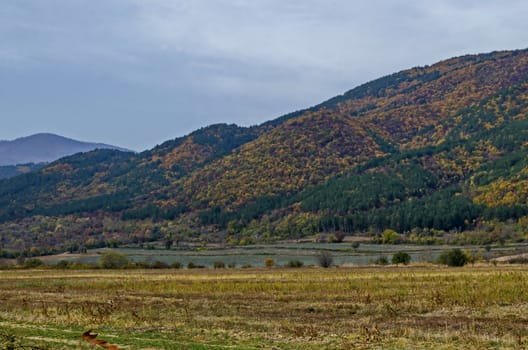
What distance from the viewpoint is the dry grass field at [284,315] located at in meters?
24.4

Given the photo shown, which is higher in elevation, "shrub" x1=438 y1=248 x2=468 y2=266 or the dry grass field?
the dry grass field

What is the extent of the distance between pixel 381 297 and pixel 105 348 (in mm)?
20874

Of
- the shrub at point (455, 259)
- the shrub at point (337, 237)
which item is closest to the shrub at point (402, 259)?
the shrub at point (455, 259)

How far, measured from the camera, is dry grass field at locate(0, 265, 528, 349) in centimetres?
2439

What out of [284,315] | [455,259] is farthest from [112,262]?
[284,315]

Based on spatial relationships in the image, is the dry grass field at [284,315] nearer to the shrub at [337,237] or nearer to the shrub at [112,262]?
the shrub at [112,262]

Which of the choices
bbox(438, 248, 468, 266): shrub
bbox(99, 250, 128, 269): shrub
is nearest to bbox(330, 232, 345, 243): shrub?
bbox(99, 250, 128, 269): shrub

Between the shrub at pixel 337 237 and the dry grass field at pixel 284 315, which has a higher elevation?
the dry grass field at pixel 284 315

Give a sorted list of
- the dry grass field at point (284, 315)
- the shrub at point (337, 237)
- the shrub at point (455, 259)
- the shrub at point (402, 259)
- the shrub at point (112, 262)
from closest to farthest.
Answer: the dry grass field at point (284, 315), the shrub at point (455, 259), the shrub at point (402, 259), the shrub at point (112, 262), the shrub at point (337, 237)

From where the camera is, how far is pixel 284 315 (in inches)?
1320

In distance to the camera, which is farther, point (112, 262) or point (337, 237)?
point (337, 237)

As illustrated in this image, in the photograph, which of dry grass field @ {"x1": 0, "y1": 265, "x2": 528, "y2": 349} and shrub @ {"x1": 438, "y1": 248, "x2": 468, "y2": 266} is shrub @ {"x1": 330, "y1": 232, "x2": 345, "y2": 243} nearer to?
shrub @ {"x1": 438, "y1": 248, "x2": 468, "y2": 266}

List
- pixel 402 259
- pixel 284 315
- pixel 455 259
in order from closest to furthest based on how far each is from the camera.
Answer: pixel 284 315, pixel 455 259, pixel 402 259

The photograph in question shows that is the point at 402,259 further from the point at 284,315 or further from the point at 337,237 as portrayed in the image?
the point at 337,237
